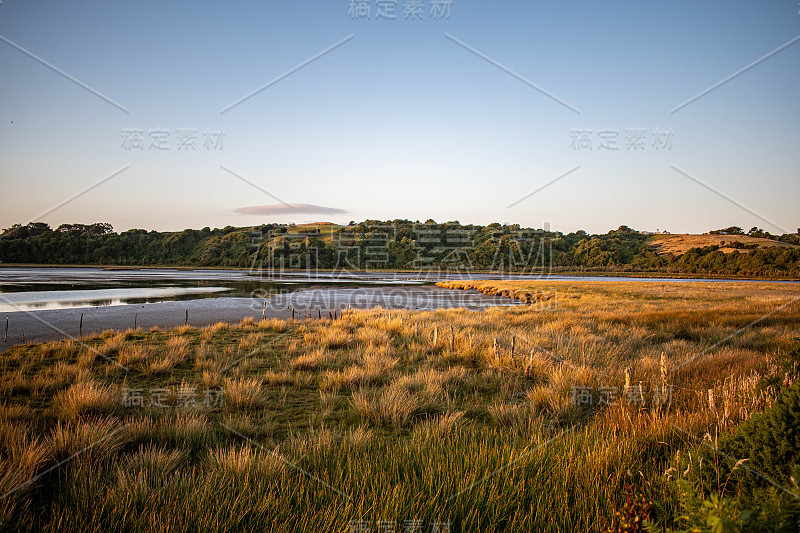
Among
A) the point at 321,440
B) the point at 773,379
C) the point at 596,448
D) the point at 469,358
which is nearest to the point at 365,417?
the point at 321,440

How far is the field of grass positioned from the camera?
9.22 ft

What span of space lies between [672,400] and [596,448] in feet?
9.27

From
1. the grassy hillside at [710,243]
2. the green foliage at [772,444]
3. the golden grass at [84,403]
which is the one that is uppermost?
the grassy hillside at [710,243]

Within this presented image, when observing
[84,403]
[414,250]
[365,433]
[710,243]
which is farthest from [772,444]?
[710,243]

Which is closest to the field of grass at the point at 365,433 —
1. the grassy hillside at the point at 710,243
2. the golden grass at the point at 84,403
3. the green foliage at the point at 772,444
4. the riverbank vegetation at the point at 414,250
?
the golden grass at the point at 84,403

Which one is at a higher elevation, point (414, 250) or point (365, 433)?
point (414, 250)

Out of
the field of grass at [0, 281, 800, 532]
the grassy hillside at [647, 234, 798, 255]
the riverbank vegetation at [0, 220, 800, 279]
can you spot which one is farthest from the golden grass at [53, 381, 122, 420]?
the grassy hillside at [647, 234, 798, 255]

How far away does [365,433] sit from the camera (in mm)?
4910

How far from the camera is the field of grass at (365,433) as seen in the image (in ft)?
9.22

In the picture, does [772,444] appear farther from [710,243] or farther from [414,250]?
[710,243]

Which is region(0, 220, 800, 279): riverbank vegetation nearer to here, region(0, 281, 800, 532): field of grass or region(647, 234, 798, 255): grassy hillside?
region(647, 234, 798, 255): grassy hillside

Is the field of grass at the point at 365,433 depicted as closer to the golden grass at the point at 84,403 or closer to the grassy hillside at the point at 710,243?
the golden grass at the point at 84,403

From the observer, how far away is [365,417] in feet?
18.9

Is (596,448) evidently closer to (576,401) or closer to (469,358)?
(576,401)
